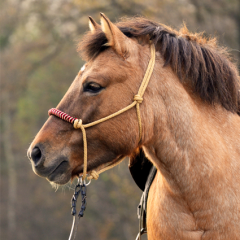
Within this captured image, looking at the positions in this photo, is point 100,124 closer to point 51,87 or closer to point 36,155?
point 36,155

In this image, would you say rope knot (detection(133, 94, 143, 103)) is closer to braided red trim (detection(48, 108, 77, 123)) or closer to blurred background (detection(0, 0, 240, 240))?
braided red trim (detection(48, 108, 77, 123))

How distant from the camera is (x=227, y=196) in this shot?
250 cm

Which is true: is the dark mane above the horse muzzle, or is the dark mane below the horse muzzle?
above

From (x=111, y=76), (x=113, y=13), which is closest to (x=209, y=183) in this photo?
(x=111, y=76)

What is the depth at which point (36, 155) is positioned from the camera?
2.48 metres

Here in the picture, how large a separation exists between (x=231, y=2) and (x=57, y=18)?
616cm

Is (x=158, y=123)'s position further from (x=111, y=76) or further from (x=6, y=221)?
(x=6, y=221)

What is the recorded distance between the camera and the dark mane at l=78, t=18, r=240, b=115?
8.68 feet

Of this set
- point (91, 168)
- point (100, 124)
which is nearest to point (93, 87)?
point (100, 124)

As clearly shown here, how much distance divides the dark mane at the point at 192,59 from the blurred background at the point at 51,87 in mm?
1718

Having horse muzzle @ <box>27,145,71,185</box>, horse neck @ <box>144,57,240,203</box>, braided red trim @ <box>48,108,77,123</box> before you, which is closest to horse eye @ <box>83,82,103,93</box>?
braided red trim @ <box>48,108,77,123</box>

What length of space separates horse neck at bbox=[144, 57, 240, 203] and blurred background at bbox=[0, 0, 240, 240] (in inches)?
81.3

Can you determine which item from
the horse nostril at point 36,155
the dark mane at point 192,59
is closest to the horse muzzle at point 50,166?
the horse nostril at point 36,155

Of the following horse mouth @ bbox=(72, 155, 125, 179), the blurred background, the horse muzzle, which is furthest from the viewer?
the blurred background
